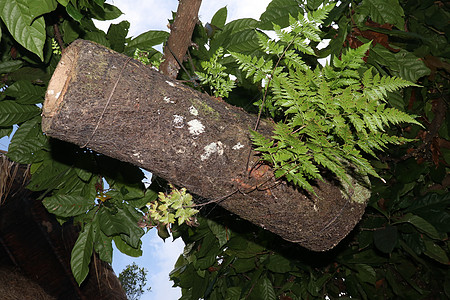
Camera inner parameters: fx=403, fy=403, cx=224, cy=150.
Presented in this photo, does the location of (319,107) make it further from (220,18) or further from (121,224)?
(121,224)

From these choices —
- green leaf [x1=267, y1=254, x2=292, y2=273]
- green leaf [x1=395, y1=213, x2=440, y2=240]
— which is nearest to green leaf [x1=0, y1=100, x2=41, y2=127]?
green leaf [x1=267, y1=254, x2=292, y2=273]

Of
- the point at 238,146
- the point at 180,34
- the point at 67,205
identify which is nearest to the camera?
the point at 238,146

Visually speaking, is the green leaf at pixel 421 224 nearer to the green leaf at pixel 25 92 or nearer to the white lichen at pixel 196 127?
the white lichen at pixel 196 127

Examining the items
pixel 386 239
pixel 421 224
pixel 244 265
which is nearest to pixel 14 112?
pixel 244 265

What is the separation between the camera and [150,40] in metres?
2.04

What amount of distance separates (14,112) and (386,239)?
202 cm

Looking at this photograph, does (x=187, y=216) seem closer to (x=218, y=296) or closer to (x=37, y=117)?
(x=37, y=117)

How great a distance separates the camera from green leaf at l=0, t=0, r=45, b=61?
1.26m

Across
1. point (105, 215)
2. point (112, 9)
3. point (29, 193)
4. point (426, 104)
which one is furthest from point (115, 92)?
point (426, 104)

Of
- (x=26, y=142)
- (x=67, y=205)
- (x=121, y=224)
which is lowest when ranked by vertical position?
(x=121, y=224)

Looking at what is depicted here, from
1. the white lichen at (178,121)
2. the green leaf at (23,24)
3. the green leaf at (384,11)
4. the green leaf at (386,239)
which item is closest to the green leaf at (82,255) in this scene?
the green leaf at (23,24)

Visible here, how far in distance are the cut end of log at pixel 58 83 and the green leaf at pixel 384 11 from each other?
1368 millimetres

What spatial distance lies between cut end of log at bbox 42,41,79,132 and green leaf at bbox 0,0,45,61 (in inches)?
8.2

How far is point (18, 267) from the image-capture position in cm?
259
